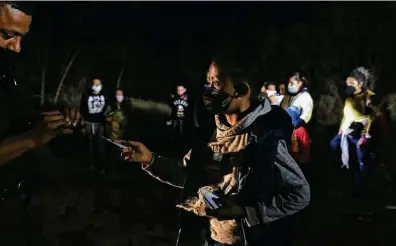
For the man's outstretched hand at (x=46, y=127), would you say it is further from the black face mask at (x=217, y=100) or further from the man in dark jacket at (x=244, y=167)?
the black face mask at (x=217, y=100)

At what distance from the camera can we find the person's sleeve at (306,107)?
2.30m

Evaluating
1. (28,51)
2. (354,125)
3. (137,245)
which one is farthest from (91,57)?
(354,125)

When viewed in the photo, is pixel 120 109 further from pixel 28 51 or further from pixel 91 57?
pixel 28 51

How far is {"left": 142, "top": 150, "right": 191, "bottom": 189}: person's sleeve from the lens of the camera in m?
2.11

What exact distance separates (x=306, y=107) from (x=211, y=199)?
622mm

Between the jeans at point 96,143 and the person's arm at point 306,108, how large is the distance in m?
0.87

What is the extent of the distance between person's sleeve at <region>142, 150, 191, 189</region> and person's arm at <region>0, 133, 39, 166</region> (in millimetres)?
642

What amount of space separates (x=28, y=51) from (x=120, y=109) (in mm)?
471

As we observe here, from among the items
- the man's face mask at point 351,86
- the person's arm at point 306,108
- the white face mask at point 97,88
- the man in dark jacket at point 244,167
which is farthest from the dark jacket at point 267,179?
the white face mask at point 97,88

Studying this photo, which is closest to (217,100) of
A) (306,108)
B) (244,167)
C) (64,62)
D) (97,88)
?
(244,167)

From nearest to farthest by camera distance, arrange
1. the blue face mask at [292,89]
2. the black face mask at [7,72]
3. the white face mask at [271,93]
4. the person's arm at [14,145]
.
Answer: the person's arm at [14,145] < the black face mask at [7,72] < the white face mask at [271,93] < the blue face mask at [292,89]

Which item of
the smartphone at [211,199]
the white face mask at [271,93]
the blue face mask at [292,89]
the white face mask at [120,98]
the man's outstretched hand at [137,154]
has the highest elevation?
the blue face mask at [292,89]

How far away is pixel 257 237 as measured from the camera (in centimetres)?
203

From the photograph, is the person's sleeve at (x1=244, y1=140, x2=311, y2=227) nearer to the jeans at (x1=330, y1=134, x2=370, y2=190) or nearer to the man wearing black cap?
the jeans at (x1=330, y1=134, x2=370, y2=190)
